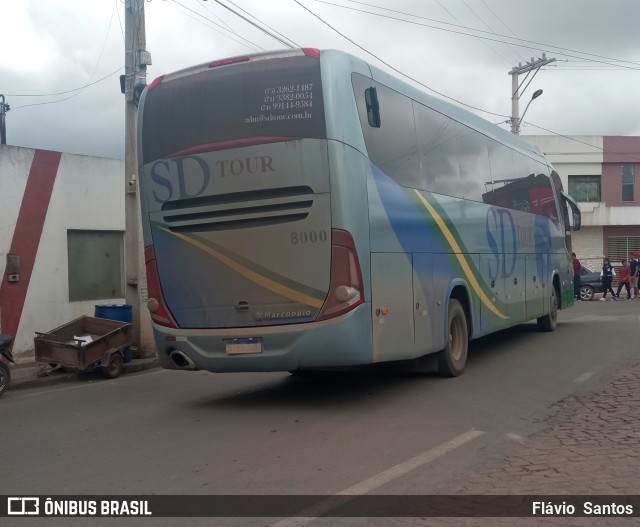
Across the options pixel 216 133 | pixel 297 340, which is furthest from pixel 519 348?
pixel 216 133

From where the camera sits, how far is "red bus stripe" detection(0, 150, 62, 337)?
44.8ft

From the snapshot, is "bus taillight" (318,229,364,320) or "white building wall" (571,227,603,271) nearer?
"bus taillight" (318,229,364,320)

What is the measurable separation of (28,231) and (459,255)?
27.3ft

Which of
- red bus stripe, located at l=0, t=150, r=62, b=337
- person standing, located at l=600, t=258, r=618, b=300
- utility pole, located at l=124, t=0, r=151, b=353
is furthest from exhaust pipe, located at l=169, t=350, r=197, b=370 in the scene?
person standing, located at l=600, t=258, r=618, b=300

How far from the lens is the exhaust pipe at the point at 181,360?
8.81 meters

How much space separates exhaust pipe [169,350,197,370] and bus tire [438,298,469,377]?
11.8 ft

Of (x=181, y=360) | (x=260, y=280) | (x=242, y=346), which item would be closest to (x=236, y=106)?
(x=260, y=280)

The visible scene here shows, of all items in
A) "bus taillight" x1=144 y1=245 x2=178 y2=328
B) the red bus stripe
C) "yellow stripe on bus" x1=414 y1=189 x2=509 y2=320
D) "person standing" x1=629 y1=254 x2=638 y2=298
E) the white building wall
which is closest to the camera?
"bus taillight" x1=144 y1=245 x2=178 y2=328

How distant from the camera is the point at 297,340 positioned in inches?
320

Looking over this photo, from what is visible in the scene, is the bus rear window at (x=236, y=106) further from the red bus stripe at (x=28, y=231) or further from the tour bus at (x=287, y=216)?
the red bus stripe at (x=28, y=231)

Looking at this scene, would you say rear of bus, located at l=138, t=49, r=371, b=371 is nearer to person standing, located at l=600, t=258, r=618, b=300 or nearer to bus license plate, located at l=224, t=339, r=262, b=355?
bus license plate, located at l=224, t=339, r=262, b=355

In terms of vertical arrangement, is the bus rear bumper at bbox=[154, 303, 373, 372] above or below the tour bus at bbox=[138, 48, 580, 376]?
below

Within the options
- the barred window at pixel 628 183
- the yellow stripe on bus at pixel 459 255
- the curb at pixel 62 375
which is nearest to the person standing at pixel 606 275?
the barred window at pixel 628 183

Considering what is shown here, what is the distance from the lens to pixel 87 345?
1178cm
